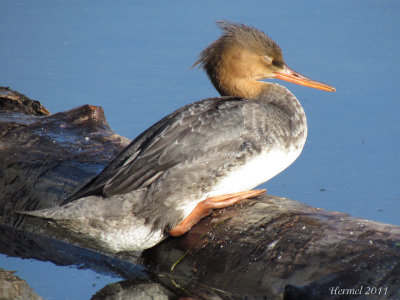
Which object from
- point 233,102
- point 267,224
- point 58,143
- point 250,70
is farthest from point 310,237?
point 58,143

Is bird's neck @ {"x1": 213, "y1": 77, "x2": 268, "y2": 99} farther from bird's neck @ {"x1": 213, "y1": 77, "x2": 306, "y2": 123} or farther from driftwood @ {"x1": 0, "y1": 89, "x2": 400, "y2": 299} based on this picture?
driftwood @ {"x1": 0, "y1": 89, "x2": 400, "y2": 299}

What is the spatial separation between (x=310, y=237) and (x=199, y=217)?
26.2 inches

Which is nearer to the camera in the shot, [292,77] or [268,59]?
[268,59]

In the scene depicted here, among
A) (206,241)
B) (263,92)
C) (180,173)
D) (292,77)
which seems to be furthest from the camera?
(292,77)

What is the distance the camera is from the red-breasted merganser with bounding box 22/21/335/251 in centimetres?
335

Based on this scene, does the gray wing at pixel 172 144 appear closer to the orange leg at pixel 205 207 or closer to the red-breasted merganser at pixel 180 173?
the red-breasted merganser at pixel 180 173

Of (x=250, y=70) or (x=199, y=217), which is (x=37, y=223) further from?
(x=250, y=70)

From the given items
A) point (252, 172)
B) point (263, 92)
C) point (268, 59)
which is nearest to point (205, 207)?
point (252, 172)

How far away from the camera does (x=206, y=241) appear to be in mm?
3232

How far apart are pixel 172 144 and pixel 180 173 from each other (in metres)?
0.17

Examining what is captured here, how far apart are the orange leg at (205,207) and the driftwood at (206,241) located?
1.4 inches

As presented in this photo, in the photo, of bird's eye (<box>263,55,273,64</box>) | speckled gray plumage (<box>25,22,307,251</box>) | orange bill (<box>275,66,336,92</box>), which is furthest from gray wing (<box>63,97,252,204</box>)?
orange bill (<box>275,66,336,92</box>)

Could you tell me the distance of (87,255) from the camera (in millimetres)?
3969

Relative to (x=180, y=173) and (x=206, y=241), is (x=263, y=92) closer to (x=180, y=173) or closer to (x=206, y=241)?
(x=180, y=173)
